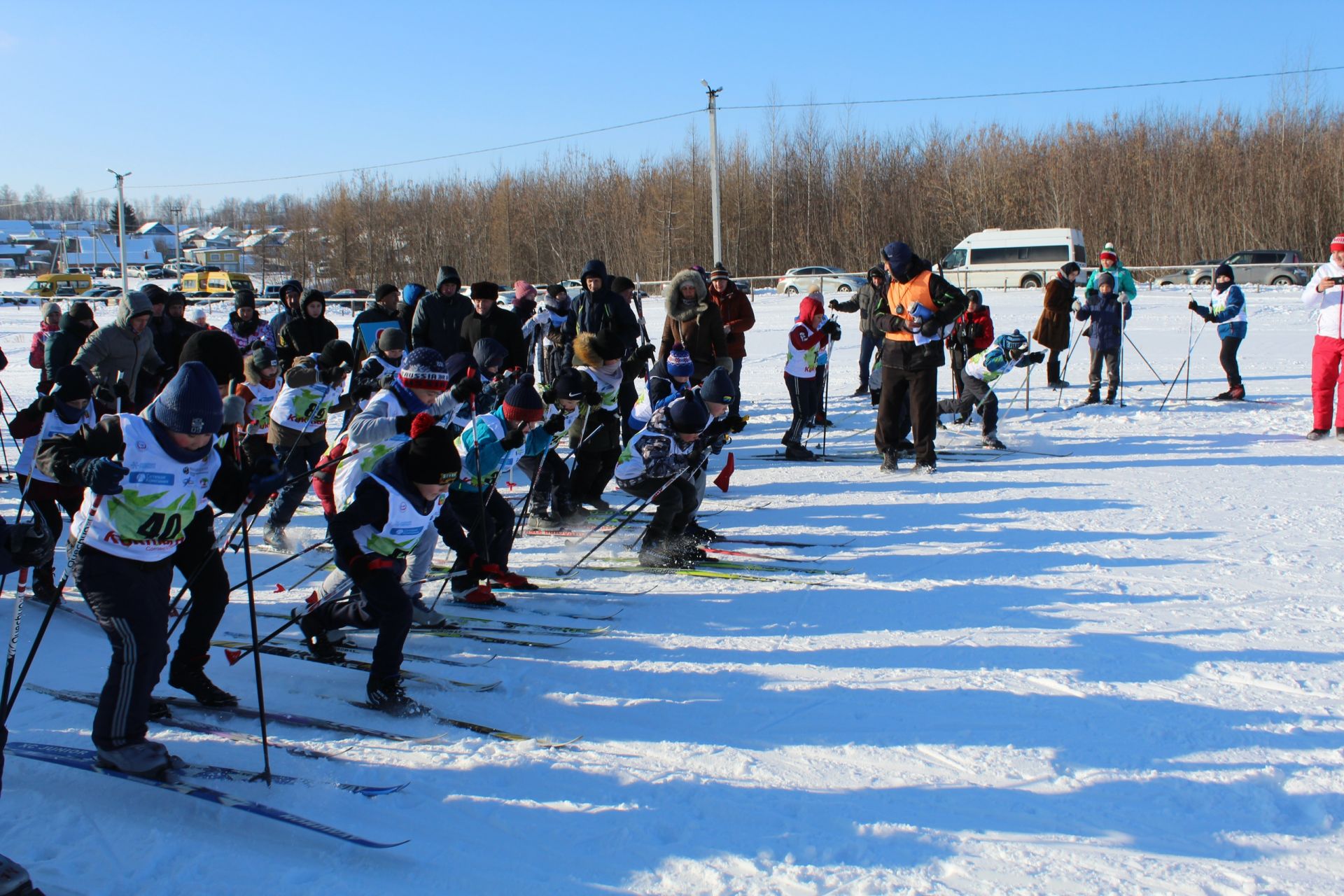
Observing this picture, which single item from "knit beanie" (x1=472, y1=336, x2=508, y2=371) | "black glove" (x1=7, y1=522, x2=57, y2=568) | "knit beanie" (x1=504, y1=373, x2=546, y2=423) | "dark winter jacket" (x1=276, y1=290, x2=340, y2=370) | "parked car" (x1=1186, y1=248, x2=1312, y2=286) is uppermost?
"parked car" (x1=1186, y1=248, x2=1312, y2=286)

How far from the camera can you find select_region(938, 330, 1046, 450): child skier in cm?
843

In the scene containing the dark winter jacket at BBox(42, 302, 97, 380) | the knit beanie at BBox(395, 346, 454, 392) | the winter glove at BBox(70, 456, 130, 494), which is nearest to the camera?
the winter glove at BBox(70, 456, 130, 494)

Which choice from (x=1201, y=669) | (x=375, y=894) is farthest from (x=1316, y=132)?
(x=375, y=894)

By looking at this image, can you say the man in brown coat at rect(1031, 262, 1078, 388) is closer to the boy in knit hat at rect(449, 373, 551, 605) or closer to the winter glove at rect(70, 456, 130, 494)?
the boy in knit hat at rect(449, 373, 551, 605)

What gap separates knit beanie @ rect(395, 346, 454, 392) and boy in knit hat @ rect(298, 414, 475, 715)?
104 centimetres

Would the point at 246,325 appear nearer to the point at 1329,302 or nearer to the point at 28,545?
the point at 28,545

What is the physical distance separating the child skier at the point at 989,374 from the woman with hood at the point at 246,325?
6.18 m

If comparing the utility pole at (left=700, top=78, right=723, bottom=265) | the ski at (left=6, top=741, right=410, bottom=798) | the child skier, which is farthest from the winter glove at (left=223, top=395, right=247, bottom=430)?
the utility pole at (left=700, top=78, right=723, bottom=265)

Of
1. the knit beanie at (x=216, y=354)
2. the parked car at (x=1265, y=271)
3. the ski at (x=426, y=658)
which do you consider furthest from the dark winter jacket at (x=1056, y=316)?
the parked car at (x=1265, y=271)

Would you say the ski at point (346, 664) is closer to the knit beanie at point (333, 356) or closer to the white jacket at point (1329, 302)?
the knit beanie at point (333, 356)

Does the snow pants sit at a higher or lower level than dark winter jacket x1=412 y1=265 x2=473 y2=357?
lower

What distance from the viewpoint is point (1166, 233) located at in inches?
1586

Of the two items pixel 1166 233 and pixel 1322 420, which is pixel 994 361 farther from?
pixel 1166 233

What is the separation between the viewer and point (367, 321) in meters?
7.95
